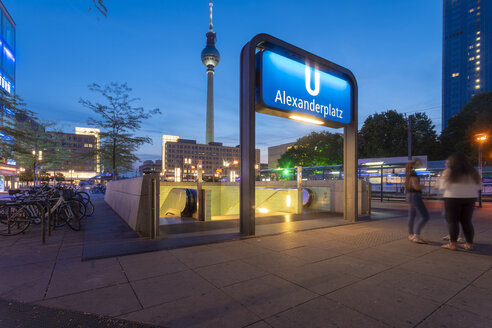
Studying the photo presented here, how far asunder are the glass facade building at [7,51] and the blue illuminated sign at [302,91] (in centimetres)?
4145

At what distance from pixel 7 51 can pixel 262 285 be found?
171 ft

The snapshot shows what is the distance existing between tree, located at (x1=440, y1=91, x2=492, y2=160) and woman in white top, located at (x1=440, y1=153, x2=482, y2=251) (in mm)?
36431

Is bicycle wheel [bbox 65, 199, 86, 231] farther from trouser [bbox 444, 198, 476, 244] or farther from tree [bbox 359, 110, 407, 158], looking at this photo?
tree [bbox 359, 110, 407, 158]

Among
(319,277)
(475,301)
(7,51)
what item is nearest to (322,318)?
(319,277)

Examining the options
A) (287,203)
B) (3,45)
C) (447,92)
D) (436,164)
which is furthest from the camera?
(447,92)

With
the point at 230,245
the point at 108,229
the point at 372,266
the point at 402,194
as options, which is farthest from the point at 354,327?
the point at 402,194

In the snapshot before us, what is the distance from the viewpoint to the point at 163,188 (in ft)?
43.3

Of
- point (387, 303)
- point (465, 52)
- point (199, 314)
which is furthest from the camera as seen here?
point (465, 52)

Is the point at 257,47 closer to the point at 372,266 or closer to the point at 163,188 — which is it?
the point at 372,266

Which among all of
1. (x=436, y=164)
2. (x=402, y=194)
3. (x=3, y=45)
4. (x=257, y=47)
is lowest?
(x=402, y=194)

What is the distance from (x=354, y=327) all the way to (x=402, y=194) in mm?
21142

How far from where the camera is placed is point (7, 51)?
3756 centimetres

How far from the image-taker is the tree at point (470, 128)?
35.3m

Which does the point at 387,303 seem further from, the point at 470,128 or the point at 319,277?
the point at 470,128
